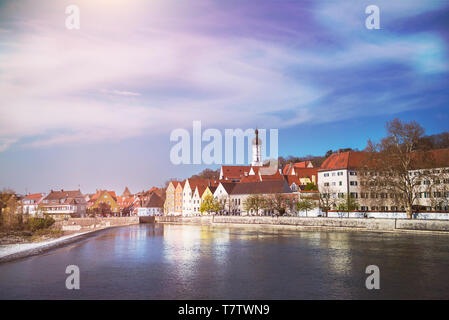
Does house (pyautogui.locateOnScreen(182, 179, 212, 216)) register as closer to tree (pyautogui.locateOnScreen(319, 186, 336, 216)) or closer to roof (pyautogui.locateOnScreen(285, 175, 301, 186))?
roof (pyautogui.locateOnScreen(285, 175, 301, 186))

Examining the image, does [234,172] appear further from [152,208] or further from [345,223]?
[345,223]

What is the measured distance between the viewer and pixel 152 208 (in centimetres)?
11538

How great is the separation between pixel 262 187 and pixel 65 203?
57.3 m

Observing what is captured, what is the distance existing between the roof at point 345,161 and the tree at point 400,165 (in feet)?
52.1

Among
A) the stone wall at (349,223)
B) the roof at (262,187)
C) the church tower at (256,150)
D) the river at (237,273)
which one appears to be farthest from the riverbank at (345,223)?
the church tower at (256,150)

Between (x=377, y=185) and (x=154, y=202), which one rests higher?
(x=377, y=185)

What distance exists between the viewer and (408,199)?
165ft

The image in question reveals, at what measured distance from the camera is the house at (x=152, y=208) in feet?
376

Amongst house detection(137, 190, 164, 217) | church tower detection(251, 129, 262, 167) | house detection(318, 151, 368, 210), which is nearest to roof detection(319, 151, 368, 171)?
house detection(318, 151, 368, 210)

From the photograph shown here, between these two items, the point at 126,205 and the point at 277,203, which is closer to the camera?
the point at 277,203

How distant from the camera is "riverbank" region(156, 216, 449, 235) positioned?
46.6 m

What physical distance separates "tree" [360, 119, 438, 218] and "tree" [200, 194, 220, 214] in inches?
1729

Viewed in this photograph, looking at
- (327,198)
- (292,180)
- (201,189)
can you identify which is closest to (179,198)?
(201,189)
